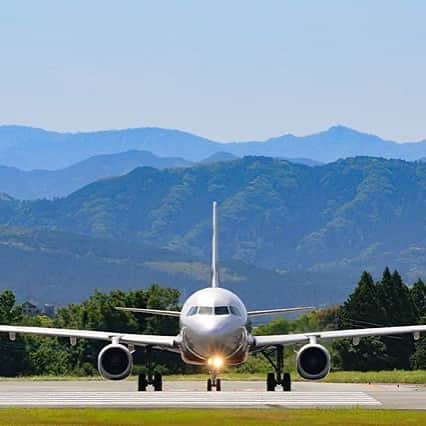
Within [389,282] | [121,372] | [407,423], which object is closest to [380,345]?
[389,282]

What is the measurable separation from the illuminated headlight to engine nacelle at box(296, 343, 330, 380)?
2.70 metres

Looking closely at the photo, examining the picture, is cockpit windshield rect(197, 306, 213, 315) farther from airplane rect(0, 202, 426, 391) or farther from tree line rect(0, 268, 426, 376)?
tree line rect(0, 268, 426, 376)

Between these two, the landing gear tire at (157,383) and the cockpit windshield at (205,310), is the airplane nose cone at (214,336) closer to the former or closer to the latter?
the cockpit windshield at (205,310)

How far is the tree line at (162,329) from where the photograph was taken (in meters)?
91.9

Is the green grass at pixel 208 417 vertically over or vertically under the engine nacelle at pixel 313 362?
under

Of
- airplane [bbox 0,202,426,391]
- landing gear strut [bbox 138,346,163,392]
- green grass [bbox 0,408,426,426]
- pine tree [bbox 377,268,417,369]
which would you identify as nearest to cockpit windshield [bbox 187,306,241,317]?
airplane [bbox 0,202,426,391]

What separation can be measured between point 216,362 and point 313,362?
351 centimetres

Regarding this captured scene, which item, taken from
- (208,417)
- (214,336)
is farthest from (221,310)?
(208,417)

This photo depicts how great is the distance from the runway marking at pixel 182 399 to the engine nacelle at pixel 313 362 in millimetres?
765

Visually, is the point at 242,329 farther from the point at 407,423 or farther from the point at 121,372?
the point at 407,423

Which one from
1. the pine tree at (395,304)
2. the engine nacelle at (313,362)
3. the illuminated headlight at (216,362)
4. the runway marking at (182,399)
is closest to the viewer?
the runway marking at (182,399)

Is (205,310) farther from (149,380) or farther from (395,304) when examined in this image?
(395,304)

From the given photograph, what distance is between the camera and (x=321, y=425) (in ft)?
123

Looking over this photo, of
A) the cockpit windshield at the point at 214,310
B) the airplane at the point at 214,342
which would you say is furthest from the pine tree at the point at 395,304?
the cockpit windshield at the point at 214,310
